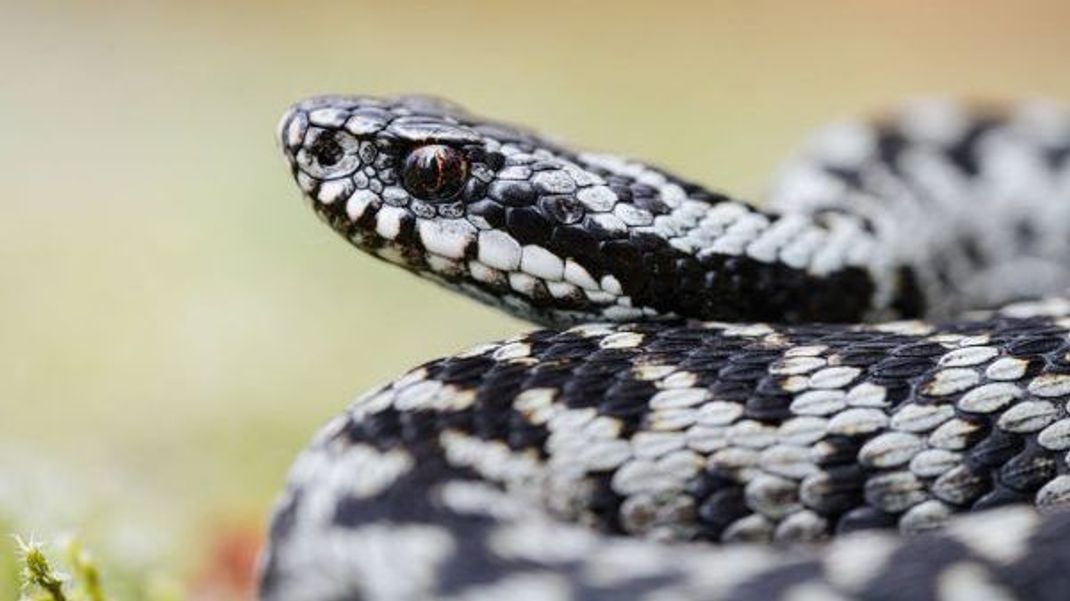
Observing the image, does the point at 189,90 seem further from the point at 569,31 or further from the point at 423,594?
the point at 423,594

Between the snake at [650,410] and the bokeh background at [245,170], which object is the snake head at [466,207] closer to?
the snake at [650,410]

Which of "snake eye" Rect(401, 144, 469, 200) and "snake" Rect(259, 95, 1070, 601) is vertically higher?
"snake eye" Rect(401, 144, 469, 200)

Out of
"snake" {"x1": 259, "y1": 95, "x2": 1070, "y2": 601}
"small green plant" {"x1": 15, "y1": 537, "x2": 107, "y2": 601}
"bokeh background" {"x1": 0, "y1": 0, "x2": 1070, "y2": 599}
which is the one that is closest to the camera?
"snake" {"x1": 259, "y1": 95, "x2": 1070, "y2": 601}

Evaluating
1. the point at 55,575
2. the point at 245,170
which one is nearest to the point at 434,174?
the point at 55,575

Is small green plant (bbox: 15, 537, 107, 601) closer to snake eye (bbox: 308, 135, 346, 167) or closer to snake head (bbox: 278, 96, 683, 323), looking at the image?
snake head (bbox: 278, 96, 683, 323)

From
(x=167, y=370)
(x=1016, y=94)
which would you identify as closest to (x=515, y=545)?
(x=167, y=370)

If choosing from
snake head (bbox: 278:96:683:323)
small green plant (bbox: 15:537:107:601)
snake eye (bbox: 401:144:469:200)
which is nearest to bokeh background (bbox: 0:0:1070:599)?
small green plant (bbox: 15:537:107:601)

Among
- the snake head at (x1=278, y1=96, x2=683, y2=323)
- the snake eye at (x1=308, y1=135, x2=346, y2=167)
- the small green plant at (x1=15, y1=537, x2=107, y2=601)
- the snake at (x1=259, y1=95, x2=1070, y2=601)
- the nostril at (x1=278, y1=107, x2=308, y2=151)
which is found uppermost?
the nostril at (x1=278, y1=107, x2=308, y2=151)
